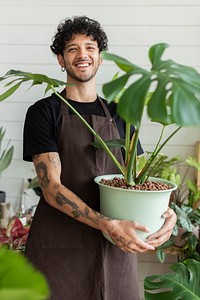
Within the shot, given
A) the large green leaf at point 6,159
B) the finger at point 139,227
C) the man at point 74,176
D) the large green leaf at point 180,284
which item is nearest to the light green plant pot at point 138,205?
the finger at point 139,227

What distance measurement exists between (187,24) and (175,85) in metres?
1.84

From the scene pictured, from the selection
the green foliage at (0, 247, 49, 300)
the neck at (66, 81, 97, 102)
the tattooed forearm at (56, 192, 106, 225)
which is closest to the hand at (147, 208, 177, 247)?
the tattooed forearm at (56, 192, 106, 225)

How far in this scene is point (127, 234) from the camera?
3.83 ft

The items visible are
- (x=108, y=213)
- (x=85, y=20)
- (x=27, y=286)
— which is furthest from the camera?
(x=85, y=20)

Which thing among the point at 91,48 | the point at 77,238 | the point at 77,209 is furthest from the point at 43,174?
the point at 91,48

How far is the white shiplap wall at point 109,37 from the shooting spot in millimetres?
2304

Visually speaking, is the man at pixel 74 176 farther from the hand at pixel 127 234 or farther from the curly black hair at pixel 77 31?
the hand at pixel 127 234

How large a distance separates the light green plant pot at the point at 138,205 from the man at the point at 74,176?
0.63ft

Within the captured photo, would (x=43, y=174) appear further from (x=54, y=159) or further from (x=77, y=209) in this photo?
(x=77, y=209)

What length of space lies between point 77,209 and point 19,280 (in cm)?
97

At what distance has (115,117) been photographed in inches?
60.9

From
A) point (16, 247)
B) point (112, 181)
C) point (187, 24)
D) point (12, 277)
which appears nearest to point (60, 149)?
point (112, 181)

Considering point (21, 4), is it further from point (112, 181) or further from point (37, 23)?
point (112, 181)

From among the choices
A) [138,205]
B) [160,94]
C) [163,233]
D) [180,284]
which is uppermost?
[160,94]
